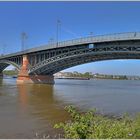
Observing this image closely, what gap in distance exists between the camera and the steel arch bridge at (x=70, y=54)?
149ft

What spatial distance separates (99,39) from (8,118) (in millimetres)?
33297

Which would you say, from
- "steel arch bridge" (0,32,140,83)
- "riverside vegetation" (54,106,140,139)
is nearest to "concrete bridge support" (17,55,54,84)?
"steel arch bridge" (0,32,140,83)

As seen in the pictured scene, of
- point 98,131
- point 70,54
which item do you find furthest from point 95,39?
point 98,131

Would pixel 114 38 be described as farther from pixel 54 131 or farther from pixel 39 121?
pixel 54 131

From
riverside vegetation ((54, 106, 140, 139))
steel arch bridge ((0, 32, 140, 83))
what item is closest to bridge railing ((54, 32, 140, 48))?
steel arch bridge ((0, 32, 140, 83))

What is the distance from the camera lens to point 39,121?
16266 mm

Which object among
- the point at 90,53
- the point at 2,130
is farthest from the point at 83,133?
the point at 90,53

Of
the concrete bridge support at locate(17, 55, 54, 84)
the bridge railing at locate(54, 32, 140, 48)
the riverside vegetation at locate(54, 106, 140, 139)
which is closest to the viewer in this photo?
the riverside vegetation at locate(54, 106, 140, 139)

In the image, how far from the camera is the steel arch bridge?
1794 inches

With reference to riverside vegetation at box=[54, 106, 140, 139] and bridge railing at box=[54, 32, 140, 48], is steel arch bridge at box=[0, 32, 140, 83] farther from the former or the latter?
riverside vegetation at box=[54, 106, 140, 139]

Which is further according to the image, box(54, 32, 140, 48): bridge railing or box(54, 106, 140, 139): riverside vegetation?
box(54, 32, 140, 48): bridge railing

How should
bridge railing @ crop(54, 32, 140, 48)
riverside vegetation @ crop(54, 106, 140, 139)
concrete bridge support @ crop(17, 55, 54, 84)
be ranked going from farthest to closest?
concrete bridge support @ crop(17, 55, 54, 84) < bridge railing @ crop(54, 32, 140, 48) < riverside vegetation @ crop(54, 106, 140, 139)

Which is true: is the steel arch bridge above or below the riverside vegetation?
above

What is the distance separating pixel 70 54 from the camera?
58.5m
